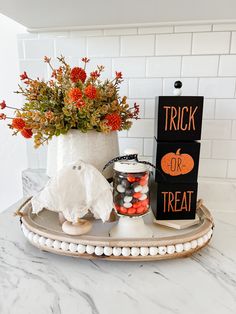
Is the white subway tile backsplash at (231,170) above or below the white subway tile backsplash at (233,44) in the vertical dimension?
below

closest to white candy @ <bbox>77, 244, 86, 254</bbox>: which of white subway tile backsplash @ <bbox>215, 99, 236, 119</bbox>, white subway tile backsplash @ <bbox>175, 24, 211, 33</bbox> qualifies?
white subway tile backsplash @ <bbox>215, 99, 236, 119</bbox>

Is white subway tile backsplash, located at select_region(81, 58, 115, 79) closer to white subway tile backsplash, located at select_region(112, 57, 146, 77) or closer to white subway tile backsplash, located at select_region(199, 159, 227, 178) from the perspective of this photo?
white subway tile backsplash, located at select_region(112, 57, 146, 77)

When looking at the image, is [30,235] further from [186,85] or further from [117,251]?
[186,85]

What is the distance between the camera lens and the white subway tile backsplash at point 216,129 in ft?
3.15

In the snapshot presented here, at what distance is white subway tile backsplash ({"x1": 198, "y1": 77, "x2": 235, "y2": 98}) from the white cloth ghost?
53 cm

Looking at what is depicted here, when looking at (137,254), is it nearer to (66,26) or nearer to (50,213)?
(50,213)

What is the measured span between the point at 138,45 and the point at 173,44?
0.12m

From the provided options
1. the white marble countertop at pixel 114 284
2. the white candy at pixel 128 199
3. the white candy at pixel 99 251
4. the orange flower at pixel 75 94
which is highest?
the orange flower at pixel 75 94

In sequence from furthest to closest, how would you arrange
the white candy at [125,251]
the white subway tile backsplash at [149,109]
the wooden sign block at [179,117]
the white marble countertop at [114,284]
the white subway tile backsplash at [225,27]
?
the white subway tile backsplash at [149,109] < the white subway tile backsplash at [225,27] < the wooden sign block at [179,117] < the white candy at [125,251] < the white marble countertop at [114,284]

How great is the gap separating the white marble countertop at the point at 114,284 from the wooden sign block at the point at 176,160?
22 cm

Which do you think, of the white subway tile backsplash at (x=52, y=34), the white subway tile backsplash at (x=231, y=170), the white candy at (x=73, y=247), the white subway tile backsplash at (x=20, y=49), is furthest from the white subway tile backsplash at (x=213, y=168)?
the white subway tile backsplash at (x=20, y=49)

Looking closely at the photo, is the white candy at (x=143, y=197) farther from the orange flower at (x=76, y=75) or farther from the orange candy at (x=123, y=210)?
the orange flower at (x=76, y=75)

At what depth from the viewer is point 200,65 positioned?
93 centimetres

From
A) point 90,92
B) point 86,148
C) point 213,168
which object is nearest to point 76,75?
point 90,92
